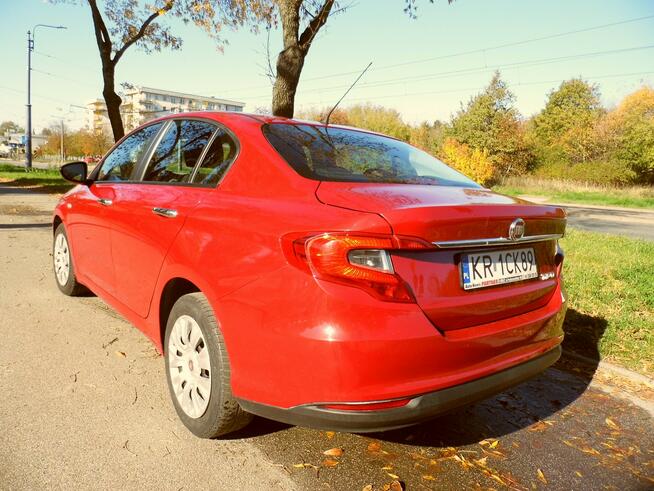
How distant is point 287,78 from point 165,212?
669 cm

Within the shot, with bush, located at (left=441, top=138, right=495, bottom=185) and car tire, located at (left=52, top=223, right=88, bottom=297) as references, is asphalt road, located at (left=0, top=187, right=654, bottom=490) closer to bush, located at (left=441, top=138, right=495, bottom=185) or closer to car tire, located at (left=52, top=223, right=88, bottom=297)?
car tire, located at (left=52, top=223, right=88, bottom=297)

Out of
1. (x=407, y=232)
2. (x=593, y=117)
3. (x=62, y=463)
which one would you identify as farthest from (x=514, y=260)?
(x=593, y=117)

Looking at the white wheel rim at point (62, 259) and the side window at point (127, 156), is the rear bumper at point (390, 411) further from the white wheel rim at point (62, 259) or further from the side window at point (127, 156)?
the white wheel rim at point (62, 259)

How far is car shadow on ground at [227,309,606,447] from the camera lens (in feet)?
8.20

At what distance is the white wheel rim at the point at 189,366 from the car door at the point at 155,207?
1.28 feet

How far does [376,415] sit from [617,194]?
33.0 m

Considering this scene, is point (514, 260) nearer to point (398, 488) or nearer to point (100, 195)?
point (398, 488)

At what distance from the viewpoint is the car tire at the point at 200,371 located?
213 cm

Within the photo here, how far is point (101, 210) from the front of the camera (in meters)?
3.41

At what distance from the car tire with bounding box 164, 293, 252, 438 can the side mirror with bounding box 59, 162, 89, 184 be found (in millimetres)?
2076

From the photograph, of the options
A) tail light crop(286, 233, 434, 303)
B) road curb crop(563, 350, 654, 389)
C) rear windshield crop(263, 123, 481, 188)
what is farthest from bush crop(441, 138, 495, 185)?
tail light crop(286, 233, 434, 303)

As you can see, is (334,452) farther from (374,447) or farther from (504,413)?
(504,413)

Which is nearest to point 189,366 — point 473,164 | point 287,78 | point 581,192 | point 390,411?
point 390,411

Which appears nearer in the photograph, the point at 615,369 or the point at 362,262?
the point at 362,262
